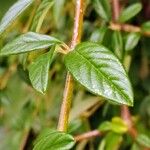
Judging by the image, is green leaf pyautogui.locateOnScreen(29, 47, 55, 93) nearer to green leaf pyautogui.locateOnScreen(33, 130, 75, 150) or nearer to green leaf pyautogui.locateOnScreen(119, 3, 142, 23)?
green leaf pyautogui.locateOnScreen(33, 130, 75, 150)

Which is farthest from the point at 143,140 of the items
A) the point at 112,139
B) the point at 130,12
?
the point at 130,12

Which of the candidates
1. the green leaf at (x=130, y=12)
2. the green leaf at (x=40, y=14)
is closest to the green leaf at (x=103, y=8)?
the green leaf at (x=130, y=12)

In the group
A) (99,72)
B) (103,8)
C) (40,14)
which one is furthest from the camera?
(103,8)

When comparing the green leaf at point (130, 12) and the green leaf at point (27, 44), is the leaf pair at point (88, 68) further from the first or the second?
the green leaf at point (130, 12)

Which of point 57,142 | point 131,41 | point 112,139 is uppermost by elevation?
point 57,142

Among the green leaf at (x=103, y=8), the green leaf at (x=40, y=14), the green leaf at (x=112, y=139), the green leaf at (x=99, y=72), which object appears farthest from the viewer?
the green leaf at (x=112, y=139)

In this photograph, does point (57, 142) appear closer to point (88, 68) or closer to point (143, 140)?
point (88, 68)

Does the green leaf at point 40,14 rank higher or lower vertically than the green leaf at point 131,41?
higher
